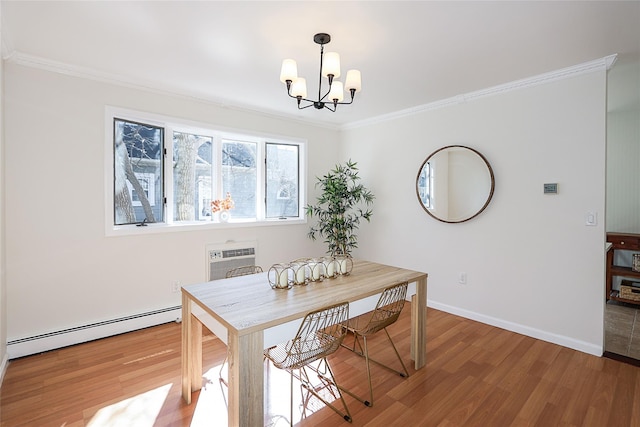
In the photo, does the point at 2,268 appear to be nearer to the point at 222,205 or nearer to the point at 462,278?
the point at 222,205

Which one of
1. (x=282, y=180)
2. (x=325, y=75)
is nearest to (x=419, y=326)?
(x=325, y=75)

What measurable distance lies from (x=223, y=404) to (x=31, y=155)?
2.62m

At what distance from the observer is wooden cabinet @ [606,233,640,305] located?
12.5 ft

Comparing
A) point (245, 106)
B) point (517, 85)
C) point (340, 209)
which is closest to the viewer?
point (517, 85)

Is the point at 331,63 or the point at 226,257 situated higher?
the point at 331,63

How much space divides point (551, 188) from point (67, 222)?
14.8 ft

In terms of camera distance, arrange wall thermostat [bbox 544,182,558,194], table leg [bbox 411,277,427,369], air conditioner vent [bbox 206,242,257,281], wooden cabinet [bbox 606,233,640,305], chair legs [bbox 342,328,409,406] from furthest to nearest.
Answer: wooden cabinet [bbox 606,233,640,305] < air conditioner vent [bbox 206,242,257,281] < wall thermostat [bbox 544,182,558,194] < table leg [bbox 411,277,427,369] < chair legs [bbox 342,328,409,406]

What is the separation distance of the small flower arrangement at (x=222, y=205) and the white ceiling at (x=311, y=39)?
4.28 feet

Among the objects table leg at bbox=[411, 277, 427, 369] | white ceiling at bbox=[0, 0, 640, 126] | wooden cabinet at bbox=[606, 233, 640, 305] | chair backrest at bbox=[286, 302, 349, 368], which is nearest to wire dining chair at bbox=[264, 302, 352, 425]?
chair backrest at bbox=[286, 302, 349, 368]

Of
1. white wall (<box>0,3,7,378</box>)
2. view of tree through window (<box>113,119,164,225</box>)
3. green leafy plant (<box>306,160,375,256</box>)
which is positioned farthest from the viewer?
green leafy plant (<box>306,160,375,256</box>)

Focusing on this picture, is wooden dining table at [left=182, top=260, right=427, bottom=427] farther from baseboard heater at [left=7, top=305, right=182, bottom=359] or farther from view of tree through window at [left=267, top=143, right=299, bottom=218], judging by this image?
view of tree through window at [left=267, top=143, right=299, bottom=218]

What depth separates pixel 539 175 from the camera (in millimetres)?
3012

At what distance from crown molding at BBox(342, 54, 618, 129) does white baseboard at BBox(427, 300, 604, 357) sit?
7.92ft

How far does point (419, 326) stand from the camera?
253cm
